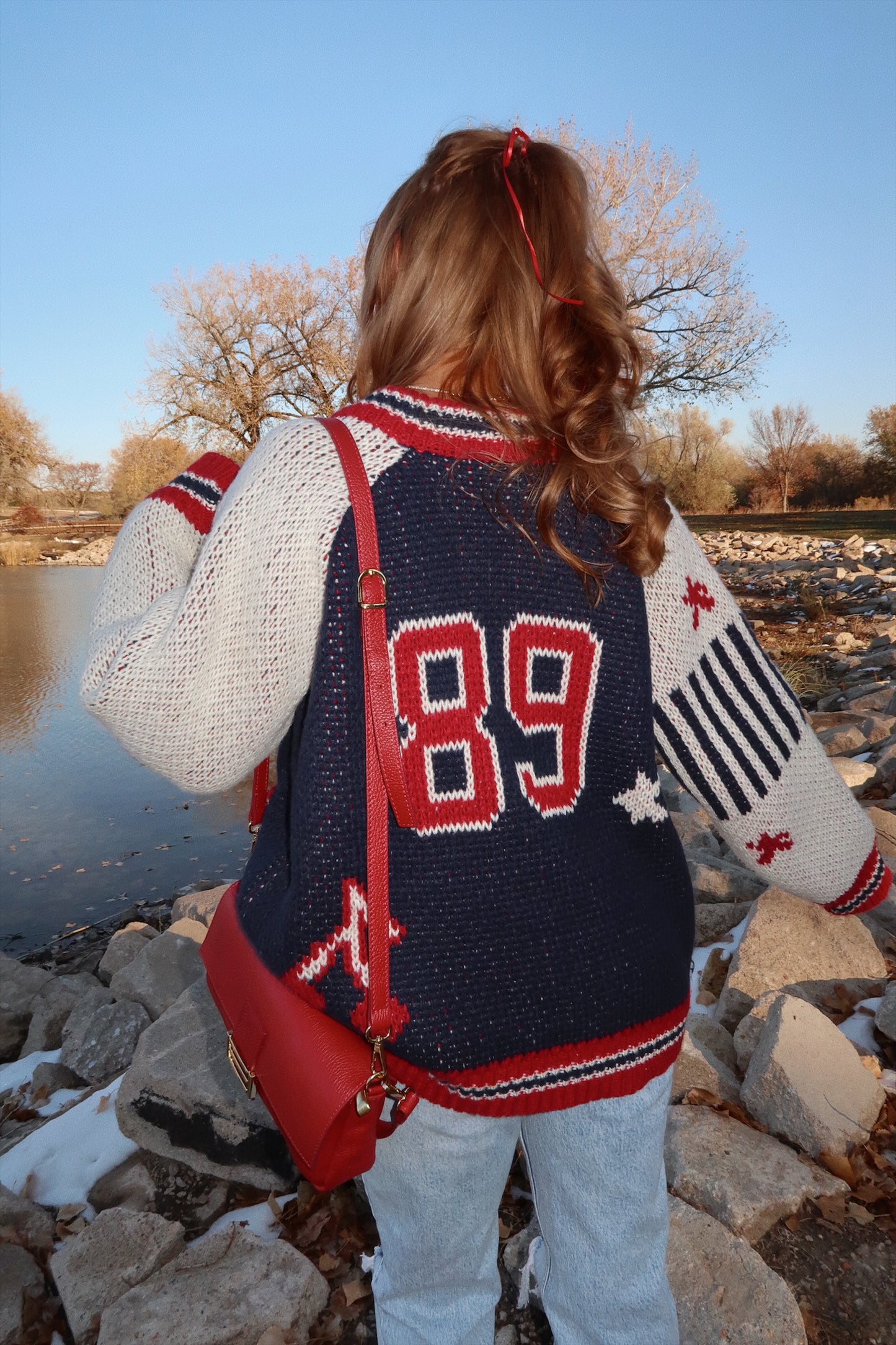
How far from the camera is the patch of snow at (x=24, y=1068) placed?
2893mm

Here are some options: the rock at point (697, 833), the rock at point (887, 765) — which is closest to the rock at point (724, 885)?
the rock at point (697, 833)

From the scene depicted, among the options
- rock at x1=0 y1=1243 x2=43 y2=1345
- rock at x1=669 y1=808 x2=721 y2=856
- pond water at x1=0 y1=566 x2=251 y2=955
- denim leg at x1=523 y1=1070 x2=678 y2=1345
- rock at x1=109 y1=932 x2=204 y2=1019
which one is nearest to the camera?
denim leg at x1=523 y1=1070 x2=678 y2=1345

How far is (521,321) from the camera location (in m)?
1.13

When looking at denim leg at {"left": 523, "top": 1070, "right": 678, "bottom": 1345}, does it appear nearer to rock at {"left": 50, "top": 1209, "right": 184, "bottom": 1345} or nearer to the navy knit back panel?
the navy knit back panel

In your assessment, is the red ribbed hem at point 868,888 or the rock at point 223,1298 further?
the rock at point 223,1298

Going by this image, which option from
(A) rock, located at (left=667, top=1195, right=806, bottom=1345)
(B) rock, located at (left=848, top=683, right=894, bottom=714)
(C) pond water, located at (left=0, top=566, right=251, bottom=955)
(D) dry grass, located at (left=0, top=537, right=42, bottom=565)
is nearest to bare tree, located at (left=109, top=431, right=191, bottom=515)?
(D) dry grass, located at (left=0, top=537, right=42, bottom=565)

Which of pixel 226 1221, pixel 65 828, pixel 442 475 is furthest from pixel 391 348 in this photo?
pixel 65 828

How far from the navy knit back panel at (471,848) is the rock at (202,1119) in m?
1.16

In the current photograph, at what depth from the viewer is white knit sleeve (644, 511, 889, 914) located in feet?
4.34

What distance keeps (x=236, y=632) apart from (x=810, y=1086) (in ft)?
6.07

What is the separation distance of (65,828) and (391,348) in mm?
5534

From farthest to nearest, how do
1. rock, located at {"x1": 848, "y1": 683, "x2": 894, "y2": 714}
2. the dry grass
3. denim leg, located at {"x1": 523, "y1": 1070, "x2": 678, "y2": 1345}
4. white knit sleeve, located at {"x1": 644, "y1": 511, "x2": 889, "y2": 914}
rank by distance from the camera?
the dry grass
rock, located at {"x1": 848, "y1": 683, "x2": 894, "y2": 714}
white knit sleeve, located at {"x1": 644, "y1": 511, "x2": 889, "y2": 914}
denim leg, located at {"x1": 523, "y1": 1070, "x2": 678, "y2": 1345}

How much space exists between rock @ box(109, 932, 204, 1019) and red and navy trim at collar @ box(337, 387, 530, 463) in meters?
2.47

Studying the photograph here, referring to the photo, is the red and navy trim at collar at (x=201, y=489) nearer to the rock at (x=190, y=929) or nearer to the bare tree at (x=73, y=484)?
the rock at (x=190, y=929)
